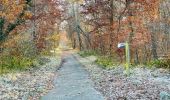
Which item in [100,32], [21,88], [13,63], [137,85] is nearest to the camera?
[137,85]

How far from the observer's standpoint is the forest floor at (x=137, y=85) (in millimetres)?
12977

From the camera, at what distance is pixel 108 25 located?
33.2m

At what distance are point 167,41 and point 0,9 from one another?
86.4 ft

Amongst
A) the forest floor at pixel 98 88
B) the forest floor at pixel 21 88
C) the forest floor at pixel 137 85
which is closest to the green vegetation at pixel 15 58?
the forest floor at pixel 21 88

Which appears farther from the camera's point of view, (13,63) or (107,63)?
(107,63)

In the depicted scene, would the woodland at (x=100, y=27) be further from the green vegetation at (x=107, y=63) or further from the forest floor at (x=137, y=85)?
the forest floor at (x=137, y=85)

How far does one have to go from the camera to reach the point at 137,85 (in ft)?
49.9

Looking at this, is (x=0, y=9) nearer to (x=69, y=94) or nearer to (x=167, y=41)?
(x=69, y=94)

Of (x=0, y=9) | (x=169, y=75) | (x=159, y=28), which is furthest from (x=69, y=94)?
(x=159, y=28)

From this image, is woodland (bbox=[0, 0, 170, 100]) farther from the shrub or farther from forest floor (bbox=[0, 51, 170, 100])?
forest floor (bbox=[0, 51, 170, 100])

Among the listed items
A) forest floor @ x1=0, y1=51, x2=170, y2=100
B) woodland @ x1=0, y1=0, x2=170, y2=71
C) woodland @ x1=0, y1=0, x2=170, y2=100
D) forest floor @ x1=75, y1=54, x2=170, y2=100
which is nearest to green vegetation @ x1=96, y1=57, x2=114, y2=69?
woodland @ x1=0, y1=0, x2=170, y2=100

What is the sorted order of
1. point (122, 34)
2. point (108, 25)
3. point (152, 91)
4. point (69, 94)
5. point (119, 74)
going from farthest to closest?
point (122, 34), point (108, 25), point (119, 74), point (69, 94), point (152, 91)

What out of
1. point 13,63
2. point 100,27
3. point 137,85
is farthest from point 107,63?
point 137,85

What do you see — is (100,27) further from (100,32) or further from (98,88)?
(98,88)
